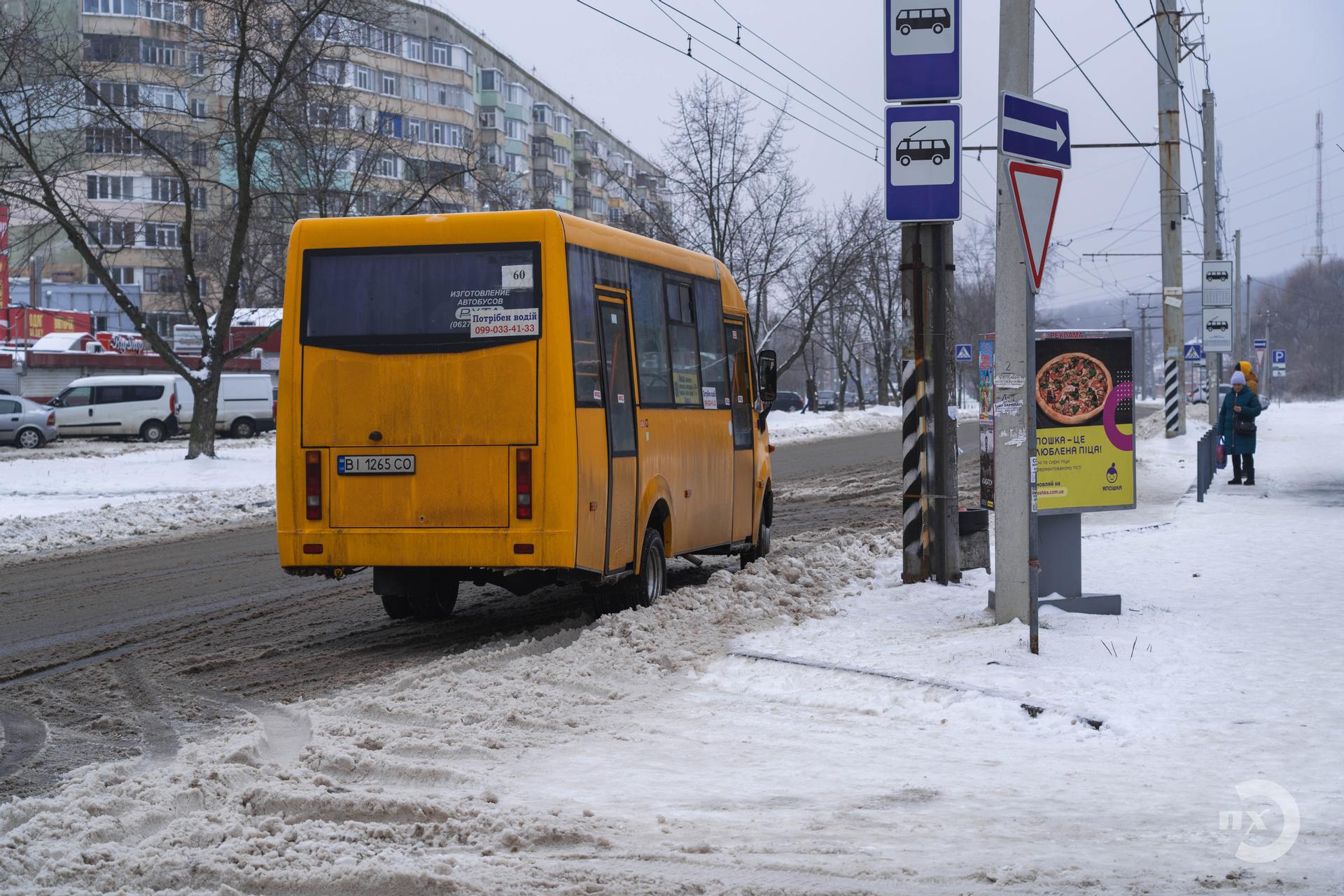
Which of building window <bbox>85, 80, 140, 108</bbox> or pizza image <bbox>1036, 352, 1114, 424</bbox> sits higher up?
building window <bbox>85, 80, 140, 108</bbox>

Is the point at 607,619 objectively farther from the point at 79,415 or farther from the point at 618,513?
the point at 79,415

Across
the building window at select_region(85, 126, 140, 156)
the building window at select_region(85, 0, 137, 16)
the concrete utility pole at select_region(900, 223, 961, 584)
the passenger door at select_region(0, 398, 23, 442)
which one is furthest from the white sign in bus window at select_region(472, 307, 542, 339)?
the building window at select_region(85, 0, 137, 16)

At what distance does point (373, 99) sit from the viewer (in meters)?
83.3

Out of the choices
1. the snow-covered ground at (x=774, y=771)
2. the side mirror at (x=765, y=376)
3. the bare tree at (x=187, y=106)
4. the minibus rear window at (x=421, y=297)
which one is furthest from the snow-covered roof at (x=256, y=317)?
the snow-covered ground at (x=774, y=771)

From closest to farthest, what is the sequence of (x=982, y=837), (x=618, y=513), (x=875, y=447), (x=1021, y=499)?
(x=982, y=837), (x=1021, y=499), (x=618, y=513), (x=875, y=447)

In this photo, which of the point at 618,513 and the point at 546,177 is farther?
the point at 546,177

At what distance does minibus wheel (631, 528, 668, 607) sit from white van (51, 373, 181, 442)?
38.1 metres

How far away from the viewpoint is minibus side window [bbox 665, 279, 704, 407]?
11.7 meters

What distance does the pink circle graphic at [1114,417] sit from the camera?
33.4 ft

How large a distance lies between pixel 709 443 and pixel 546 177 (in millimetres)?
97106

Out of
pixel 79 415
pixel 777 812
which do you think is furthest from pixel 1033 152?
pixel 79 415

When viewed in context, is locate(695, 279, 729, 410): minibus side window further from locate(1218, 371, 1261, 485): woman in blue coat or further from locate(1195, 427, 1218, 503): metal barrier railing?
locate(1218, 371, 1261, 485): woman in blue coat

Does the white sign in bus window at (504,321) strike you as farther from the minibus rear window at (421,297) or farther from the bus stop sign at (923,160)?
the bus stop sign at (923,160)

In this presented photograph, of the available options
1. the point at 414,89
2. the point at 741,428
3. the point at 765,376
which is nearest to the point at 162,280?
the point at 414,89
